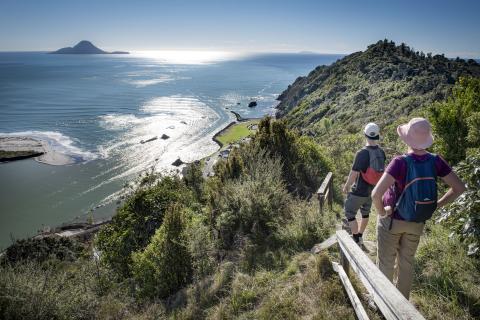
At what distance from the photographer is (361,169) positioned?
232 inches

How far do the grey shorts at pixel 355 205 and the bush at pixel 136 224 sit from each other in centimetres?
1095

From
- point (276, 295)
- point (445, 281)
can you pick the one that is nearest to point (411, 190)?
point (445, 281)

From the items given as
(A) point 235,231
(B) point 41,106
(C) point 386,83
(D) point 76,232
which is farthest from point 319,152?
(B) point 41,106

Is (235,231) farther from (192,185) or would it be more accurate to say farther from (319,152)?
(192,185)

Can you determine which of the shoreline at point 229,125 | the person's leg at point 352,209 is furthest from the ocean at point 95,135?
the person's leg at point 352,209

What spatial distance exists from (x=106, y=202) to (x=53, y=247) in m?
20.4

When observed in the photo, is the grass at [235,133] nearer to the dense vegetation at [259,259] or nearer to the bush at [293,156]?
the bush at [293,156]

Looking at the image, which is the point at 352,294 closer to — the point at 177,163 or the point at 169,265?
the point at 169,265

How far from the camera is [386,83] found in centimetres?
6631

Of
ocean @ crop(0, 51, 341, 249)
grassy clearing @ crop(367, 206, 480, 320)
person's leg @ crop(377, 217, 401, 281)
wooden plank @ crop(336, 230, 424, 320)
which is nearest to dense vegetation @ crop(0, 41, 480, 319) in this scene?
grassy clearing @ crop(367, 206, 480, 320)

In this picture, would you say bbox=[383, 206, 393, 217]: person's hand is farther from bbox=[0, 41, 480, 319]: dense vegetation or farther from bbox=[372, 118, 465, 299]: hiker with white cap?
bbox=[0, 41, 480, 319]: dense vegetation

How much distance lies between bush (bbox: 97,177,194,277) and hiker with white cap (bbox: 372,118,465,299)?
41.6ft

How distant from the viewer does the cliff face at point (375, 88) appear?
47.3 m

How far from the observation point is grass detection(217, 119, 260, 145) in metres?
69.1
